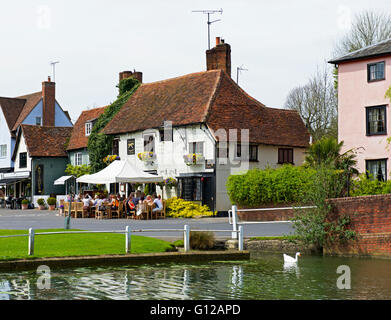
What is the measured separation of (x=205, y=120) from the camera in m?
37.0

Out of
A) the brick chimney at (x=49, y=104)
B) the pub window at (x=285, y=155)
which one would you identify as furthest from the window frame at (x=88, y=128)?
the pub window at (x=285, y=155)

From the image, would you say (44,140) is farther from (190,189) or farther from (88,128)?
(190,189)

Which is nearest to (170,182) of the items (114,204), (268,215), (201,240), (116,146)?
(114,204)

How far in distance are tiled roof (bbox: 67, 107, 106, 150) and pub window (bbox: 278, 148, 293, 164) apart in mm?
17264

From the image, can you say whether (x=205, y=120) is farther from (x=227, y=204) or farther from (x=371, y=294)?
(x=371, y=294)

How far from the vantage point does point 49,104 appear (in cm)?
6003

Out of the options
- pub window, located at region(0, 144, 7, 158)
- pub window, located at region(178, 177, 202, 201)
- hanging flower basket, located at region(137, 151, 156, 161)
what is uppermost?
pub window, located at region(0, 144, 7, 158)

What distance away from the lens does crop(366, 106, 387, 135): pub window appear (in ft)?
108

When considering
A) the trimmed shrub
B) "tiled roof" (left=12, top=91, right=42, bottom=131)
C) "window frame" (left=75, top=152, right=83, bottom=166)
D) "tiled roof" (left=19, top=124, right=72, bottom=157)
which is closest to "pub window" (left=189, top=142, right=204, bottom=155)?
"window frame" (left=75, top=152, right=83, bottom=166)

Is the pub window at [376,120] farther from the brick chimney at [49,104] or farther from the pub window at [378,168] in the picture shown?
the brick chimney at [49,104]

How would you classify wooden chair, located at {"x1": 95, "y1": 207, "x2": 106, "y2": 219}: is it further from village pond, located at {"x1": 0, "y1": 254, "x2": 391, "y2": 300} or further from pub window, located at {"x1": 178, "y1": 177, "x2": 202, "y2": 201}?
village pond, located at {"x1": 0, "y1": 254, "x2": 391, "y2": 300}

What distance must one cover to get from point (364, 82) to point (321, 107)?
818 inches

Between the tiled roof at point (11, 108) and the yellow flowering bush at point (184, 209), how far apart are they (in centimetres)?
2895
